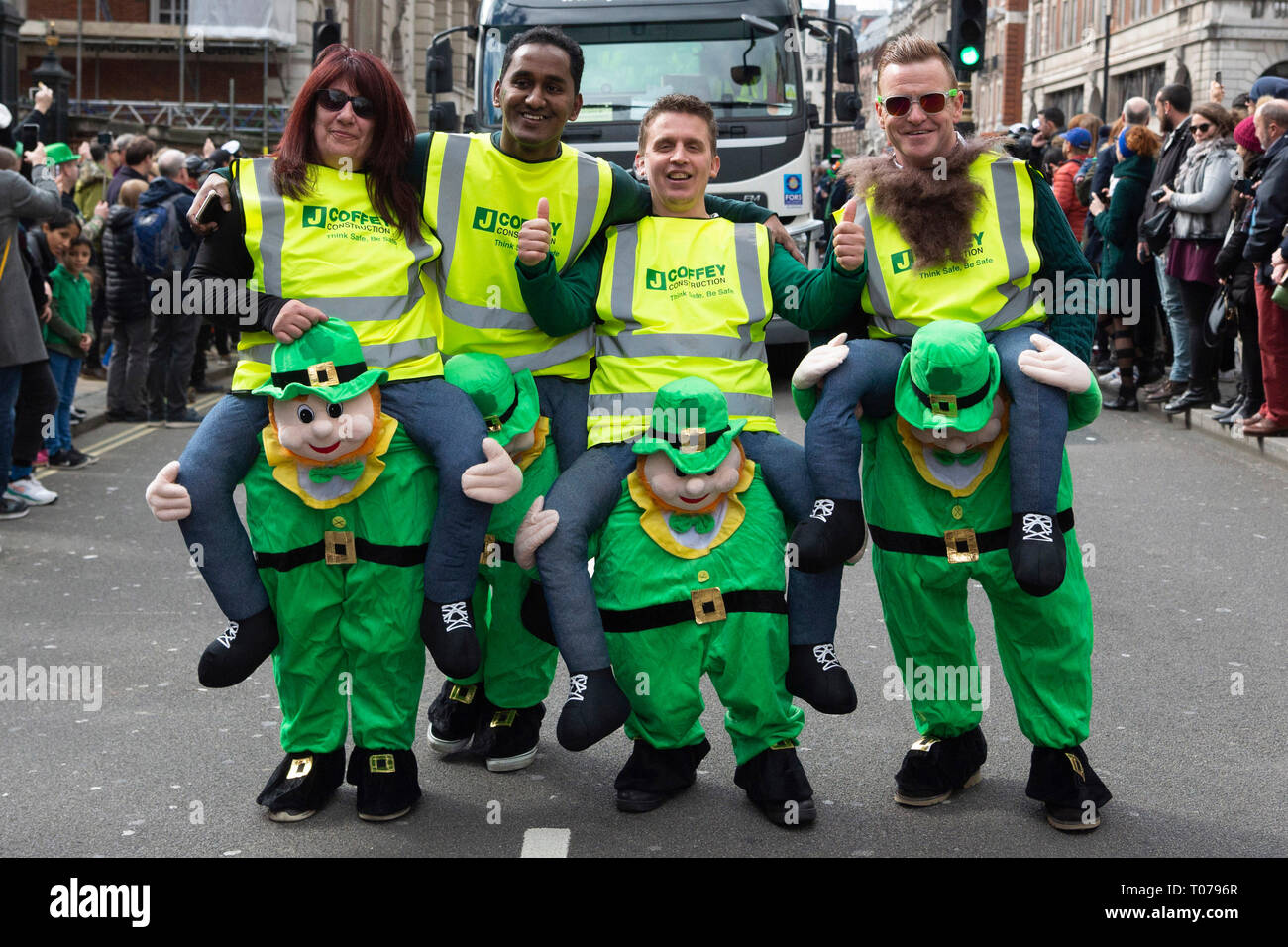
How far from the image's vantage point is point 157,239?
11516 mm

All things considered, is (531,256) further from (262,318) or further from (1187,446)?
(1187,446)

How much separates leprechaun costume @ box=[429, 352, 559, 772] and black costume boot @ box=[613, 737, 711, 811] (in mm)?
478

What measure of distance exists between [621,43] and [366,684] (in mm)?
9824

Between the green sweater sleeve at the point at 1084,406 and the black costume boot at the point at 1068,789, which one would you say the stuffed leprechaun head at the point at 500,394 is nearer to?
the green sweater sleeve at the point at 1084,406

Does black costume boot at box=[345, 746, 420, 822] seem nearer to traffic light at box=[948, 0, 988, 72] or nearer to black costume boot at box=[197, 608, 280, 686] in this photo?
black costume boot at box=[197, 608, 280, 686]

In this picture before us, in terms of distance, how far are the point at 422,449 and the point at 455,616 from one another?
17.7 inches

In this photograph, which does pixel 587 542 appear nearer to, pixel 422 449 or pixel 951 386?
pixel 422 449

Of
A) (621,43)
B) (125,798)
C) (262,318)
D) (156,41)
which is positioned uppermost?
(156,41)

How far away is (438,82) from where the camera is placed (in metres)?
14.9

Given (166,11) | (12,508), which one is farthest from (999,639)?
(166,11)

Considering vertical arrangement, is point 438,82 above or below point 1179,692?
above

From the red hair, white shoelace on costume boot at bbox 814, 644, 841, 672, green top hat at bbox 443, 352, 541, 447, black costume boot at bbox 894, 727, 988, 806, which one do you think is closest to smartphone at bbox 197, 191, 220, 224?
the red hair

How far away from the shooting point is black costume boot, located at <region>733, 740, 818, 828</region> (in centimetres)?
404

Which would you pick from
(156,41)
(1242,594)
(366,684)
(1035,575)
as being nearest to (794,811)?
(1035,575)
